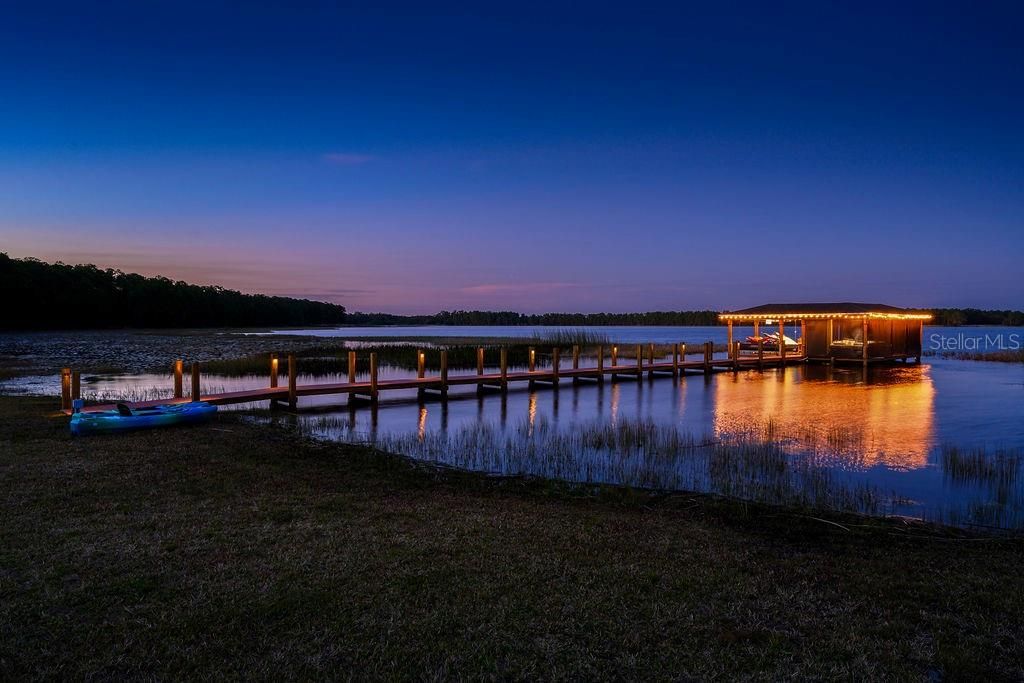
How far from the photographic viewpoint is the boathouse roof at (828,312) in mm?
34097

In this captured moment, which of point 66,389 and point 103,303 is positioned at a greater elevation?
point 103,303

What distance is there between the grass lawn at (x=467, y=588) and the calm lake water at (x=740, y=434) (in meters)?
2.20

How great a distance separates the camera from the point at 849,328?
3709cm

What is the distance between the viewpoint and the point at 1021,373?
33156mm

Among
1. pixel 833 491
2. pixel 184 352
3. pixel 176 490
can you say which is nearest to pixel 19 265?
pixel 184 352

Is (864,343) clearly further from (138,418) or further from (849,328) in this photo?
(138,418)

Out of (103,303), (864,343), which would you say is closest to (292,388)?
(864,343)

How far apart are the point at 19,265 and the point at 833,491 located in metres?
80.4

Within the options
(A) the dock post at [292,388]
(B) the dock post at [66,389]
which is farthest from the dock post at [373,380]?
(B) the dock post at [66,389]

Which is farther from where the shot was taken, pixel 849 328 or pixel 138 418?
pixel 849 328

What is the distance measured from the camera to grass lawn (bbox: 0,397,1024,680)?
12.9 ft

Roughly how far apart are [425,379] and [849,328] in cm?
2663

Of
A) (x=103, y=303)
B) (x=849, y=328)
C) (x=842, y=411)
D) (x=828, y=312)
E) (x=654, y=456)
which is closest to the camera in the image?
(x=654, y=456)

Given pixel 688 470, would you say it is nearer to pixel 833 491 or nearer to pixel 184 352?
pixel 833 491
